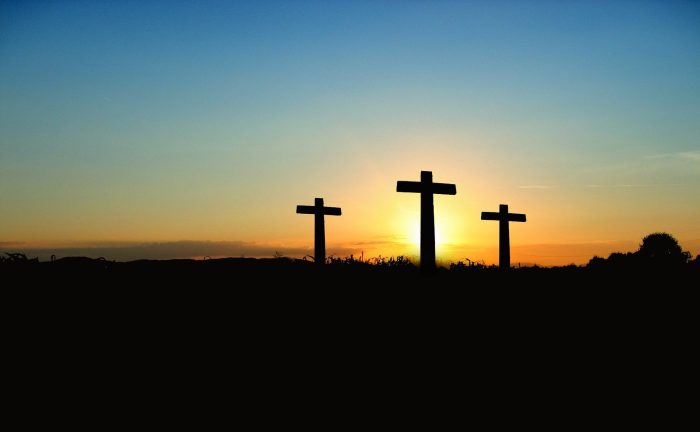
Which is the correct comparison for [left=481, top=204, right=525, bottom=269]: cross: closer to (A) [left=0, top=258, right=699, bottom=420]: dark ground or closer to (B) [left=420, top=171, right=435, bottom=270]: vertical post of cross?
(B) [left=420, top=171, right=435, bottom=270]: vertical post of cross

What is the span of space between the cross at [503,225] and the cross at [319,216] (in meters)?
5.48

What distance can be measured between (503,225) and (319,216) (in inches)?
261

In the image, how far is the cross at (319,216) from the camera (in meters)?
21.7

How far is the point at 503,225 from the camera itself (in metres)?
23.0

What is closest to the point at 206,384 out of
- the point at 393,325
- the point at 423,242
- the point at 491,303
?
the point at 393,325

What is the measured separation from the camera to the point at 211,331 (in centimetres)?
829

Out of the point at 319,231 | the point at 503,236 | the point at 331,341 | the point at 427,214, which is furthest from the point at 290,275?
the point at 503,236

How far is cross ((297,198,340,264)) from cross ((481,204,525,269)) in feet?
18.0

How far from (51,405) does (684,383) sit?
7231 mm

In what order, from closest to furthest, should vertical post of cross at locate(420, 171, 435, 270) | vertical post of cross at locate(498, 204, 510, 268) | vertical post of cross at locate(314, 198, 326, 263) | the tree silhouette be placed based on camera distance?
vertical post of cross at locate(420, 171, 435, 270) → vertical post of cross at locate(314, 198, 326, 263) → vertical post of cross at locate(498, 204, 510, 268) → the tree silhouette

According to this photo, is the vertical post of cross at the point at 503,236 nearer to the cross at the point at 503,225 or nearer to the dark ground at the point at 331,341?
the cross at the point at 503,225

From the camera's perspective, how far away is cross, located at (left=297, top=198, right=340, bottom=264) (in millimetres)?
21734

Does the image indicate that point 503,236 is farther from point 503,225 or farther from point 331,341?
point 331,341

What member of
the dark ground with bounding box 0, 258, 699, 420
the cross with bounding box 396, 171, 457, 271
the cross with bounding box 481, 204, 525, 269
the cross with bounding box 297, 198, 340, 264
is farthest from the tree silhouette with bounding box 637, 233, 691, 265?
the dark ground with bounding box 0, 258, 699, 420
